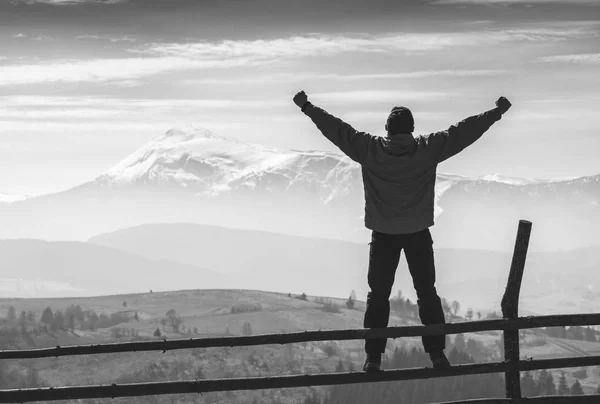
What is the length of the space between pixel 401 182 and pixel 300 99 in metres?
1.70

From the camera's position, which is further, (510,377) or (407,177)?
(510,377)

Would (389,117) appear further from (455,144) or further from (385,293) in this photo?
(385,293)

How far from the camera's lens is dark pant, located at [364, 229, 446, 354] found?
426 inches

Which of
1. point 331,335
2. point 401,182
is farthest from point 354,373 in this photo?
point 401,182

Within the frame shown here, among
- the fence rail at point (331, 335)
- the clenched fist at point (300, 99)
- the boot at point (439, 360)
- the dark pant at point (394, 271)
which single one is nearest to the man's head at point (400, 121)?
the clenched fist at point (300, 99)

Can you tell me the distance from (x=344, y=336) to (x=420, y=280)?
3.92 ft

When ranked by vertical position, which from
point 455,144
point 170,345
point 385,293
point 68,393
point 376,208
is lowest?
point 68,393

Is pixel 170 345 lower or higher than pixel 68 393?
higher

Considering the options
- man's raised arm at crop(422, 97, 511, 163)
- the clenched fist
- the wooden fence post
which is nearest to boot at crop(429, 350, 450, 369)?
the wooden fence post

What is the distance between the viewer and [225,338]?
444 inches

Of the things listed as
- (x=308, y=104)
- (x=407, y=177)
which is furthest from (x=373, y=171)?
(x=308, y=104)

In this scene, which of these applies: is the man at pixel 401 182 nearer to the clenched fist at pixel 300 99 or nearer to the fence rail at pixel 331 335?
the clenched fist at pixel 300 99

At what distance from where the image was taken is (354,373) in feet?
35.9

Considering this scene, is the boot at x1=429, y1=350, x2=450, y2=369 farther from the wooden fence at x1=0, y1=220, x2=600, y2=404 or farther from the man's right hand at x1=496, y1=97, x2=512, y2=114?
the man's right hand at x1=496, y1=97, x2=512, y2=114
